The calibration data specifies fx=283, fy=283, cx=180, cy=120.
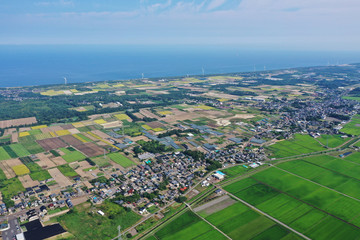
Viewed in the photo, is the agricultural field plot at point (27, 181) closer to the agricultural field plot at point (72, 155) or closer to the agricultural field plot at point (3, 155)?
the agricultural field plot at point (72, 155)

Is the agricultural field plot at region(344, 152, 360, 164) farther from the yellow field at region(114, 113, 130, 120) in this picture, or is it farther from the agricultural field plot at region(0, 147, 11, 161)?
the agricultural field plot at region(0, 147, 11, 161)

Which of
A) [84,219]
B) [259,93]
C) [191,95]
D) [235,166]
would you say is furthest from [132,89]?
[84,219]

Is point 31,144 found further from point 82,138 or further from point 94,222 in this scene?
point 94,222

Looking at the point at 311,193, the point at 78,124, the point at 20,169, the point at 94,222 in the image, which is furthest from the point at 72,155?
the point at 311,193

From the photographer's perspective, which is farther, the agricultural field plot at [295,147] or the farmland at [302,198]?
the agricultural field plot at [295,147]

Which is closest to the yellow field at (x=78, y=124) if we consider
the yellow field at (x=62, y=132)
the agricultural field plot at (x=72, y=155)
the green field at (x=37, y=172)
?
the yellow field at (x=62, y=132)

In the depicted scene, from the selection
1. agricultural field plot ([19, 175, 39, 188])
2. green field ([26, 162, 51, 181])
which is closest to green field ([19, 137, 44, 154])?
green field ([26, 162, 51, 181])
